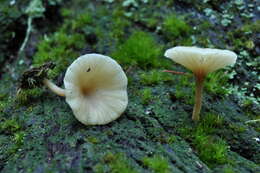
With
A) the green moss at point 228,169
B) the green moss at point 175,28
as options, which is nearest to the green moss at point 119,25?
the green moss at point 175,28

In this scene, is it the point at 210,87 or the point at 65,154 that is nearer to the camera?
the point at 65,154

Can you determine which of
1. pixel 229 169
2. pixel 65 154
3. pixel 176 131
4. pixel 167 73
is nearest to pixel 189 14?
pixel 167 73

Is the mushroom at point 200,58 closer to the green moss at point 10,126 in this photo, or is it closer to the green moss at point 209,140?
the green moss at point 209,140

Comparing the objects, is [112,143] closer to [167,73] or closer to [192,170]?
[192,170]

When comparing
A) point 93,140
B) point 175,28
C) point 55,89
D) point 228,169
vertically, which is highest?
point 175,28

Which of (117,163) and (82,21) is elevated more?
(82,21)

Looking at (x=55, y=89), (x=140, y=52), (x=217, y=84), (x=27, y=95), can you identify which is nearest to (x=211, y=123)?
(x=217, y=84)

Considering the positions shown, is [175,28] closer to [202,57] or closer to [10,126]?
[202,57]
